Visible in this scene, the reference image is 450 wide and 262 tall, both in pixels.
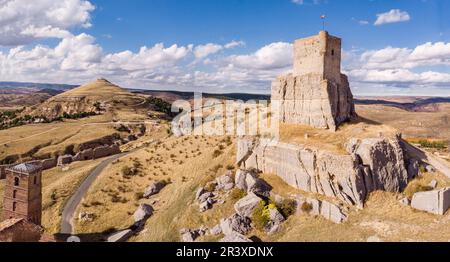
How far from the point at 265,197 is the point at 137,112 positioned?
105 meters

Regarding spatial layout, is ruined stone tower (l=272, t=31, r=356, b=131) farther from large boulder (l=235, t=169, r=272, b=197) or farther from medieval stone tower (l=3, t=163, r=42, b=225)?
medieval stone tower (l=3, t=163, r=42, b=225)

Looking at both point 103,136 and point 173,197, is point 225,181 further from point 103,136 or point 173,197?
point 103,136

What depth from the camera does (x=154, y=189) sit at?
125ft

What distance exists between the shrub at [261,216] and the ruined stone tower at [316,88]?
1055 centimetres

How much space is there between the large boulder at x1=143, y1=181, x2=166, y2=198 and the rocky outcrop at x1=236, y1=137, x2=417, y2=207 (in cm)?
1526

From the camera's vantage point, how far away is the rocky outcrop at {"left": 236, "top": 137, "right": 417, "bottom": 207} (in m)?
25.7

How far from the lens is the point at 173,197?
34344 mm

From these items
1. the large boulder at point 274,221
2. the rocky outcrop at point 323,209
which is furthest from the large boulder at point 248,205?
the rocky outcrop at point 323,209

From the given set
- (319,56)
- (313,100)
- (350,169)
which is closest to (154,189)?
(313,100)

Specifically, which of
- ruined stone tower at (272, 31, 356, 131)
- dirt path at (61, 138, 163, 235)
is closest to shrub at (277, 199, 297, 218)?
ruined stone tower at (272, 31, 356, 131)

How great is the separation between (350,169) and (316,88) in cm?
1002

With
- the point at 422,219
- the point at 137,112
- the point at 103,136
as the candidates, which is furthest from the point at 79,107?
the point at 422,219
